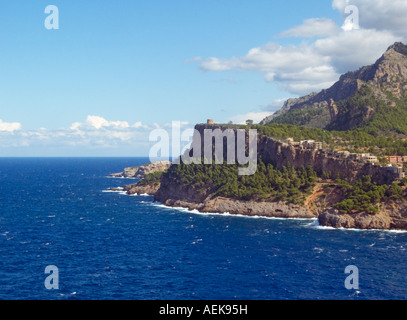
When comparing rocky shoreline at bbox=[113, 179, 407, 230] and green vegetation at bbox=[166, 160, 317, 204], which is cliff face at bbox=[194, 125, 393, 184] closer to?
green vegetation at bbox=[166, 160, 317, 204]

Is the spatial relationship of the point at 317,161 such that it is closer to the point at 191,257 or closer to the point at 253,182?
the point at 253,182

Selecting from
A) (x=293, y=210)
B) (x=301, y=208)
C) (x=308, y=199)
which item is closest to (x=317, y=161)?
(x=308, y=199)

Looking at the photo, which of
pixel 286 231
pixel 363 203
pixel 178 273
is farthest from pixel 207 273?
pixel 363 203

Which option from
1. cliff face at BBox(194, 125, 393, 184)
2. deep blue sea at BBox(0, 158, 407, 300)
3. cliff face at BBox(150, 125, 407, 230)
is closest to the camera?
deep blue sea at BBox(0, 158, 407, 300)

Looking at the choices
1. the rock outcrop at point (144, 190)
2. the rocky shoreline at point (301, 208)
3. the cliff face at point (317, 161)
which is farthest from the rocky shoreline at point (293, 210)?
the rock outcrop at point (144, 190)

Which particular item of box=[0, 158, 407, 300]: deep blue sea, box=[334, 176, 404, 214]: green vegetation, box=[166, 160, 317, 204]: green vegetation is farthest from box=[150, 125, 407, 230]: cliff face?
box=[0, 158, 407, 300]: deep blue sea

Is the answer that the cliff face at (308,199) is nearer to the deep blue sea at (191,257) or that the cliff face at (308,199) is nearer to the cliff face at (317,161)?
the cliff face at (317,161)
